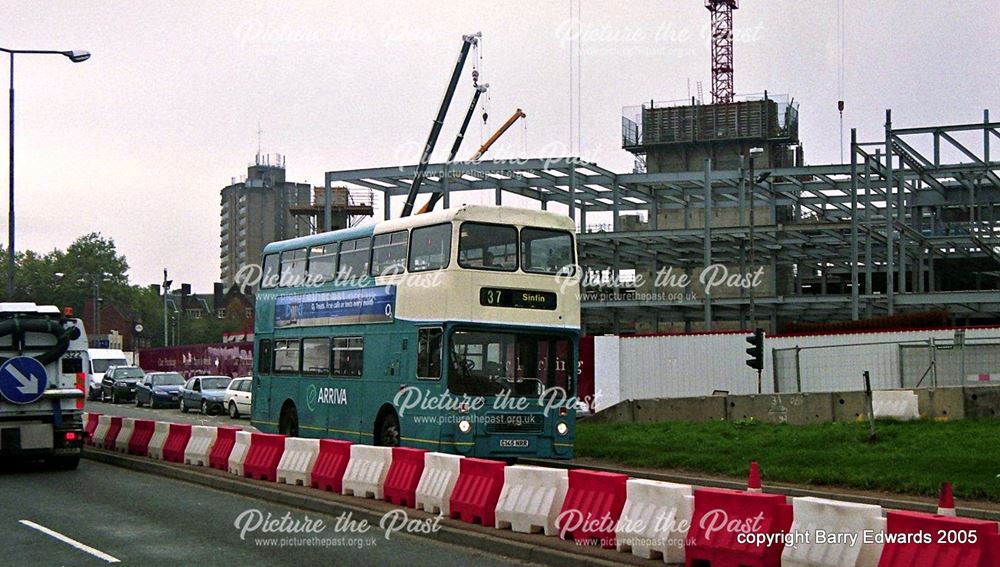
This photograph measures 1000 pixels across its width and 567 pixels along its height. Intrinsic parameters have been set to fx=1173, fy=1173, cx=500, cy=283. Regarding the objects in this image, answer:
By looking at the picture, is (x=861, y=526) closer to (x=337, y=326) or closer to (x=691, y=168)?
(x=337, y=326)

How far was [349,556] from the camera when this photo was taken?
11.9 m

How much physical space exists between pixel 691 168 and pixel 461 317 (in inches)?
2417

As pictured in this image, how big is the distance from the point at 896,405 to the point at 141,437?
50.3ft

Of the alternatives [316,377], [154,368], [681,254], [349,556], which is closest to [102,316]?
[154,368]

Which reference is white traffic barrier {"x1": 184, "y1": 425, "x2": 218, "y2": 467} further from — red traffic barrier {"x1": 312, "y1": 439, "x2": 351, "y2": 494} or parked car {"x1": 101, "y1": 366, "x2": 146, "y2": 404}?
parked car {"x1": 101, "y1": 366, "x2": 146, "y2": 404}

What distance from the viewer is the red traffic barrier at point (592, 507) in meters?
11.5

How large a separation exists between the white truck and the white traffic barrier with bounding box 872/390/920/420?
51.0 ft

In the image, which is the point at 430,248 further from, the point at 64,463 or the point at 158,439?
the point at 64,463

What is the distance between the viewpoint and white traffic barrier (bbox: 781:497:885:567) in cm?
895

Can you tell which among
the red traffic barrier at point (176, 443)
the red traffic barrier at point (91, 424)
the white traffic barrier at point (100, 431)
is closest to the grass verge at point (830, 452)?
the red traffic barrier at point (176, 443)

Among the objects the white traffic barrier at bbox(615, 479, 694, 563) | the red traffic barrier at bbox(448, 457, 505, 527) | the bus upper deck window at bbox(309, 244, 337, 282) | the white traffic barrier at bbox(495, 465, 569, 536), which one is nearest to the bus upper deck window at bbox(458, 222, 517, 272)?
the bus upper deck window at bbox(309, 244, 337, 282)

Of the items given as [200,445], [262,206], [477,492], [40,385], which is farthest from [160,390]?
[262,206]

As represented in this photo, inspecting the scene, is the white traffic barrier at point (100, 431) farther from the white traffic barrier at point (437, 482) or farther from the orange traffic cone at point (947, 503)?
the orange traffic cone at point (947, 503)

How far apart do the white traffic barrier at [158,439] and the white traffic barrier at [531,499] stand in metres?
11.1
